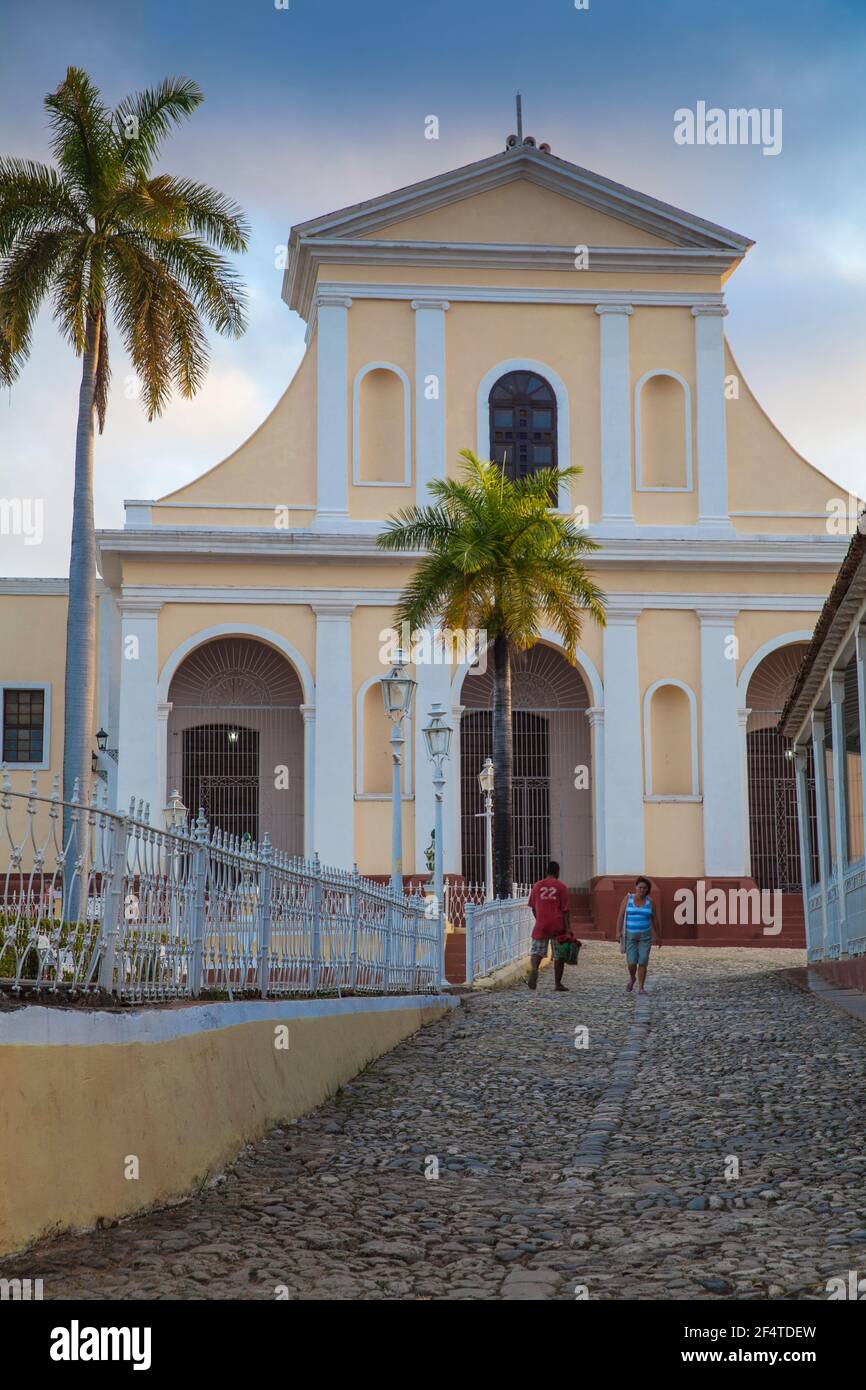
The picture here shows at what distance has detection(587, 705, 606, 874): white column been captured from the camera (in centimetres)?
2888

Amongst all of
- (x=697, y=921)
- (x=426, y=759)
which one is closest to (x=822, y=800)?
(x=697, y=921)

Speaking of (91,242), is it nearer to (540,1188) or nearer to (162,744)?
(162,744)

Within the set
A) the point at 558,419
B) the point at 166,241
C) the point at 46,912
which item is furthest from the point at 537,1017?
the point at 558,419

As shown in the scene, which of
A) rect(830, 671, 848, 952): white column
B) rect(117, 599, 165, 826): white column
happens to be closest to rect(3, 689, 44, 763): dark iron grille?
rect(117, 599, 165, 826): white column

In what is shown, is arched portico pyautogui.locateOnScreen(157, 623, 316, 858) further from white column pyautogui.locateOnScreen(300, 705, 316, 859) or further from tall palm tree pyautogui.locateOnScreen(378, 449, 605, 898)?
tall palm tree pyautogui.locateOnScreen(378, 449, 605, 898)

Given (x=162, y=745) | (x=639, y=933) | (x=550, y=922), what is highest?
(x=162, y=745)

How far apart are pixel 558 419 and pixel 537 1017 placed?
59.9ft

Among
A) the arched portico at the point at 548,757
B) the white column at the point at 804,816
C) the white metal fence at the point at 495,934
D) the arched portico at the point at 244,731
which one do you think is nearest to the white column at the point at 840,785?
the white column at the point at 804,816

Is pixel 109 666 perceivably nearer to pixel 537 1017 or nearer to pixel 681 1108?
pixel 537 1017

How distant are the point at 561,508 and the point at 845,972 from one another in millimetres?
16151

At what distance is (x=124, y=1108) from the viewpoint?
19.7 feet

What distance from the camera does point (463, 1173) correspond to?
718 cm

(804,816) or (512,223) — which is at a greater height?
(512,223)

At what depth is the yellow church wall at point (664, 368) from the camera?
98.3ft
